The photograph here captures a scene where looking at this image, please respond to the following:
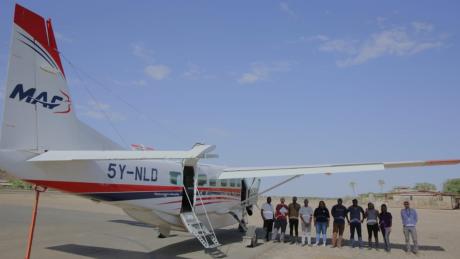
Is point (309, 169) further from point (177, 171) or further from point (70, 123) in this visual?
point (70, 123)

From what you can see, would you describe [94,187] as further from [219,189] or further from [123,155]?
[219,189]

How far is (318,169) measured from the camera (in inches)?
474

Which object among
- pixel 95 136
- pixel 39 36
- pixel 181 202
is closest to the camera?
pixel 39 36

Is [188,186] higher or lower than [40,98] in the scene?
lower

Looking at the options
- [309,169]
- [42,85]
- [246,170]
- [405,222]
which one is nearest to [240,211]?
[246,170]

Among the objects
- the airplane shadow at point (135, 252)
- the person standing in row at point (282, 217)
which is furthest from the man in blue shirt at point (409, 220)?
the airplane shadow at point (135, 252)

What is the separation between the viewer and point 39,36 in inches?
314

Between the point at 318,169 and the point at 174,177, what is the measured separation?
464 centimetres

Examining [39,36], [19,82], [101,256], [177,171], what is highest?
[39,36]

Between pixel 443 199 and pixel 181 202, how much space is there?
47391 millimetres

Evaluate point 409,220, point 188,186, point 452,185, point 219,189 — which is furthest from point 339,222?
point 452,185

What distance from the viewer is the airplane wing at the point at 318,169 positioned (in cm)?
1138

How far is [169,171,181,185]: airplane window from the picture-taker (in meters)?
10.9

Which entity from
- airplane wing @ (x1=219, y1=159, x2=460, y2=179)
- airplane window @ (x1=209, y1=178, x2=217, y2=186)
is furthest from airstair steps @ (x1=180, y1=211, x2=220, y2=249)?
airplane wing @ (x1=219, y1=159, x2=460, y2=179)
